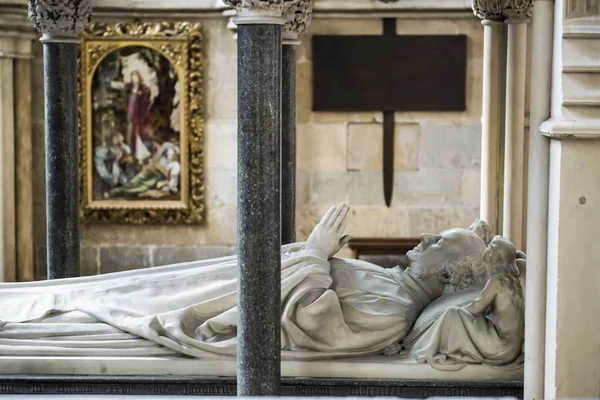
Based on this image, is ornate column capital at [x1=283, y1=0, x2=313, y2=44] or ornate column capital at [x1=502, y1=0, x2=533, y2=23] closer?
ornate column capital at [x1=283, y1=0, x2=313, y2=44]

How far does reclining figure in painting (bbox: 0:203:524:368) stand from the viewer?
20.6 feet

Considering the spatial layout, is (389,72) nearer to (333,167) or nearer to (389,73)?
(389,73)

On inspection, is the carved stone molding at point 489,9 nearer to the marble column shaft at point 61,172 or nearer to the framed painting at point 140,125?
the marble column shaft at point 61,172

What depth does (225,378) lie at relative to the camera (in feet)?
20.4

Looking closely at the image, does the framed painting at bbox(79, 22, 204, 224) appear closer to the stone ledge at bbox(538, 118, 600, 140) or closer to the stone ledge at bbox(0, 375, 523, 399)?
the stone ledge at bbox(0, 375, 523, 399)

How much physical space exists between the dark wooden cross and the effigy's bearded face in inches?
173

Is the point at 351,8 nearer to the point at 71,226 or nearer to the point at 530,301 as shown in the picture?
the point at 71,226

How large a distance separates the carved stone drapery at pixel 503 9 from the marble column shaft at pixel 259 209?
247 cm

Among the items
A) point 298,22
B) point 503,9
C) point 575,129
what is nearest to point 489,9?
point 503,9

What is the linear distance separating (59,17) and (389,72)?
13.4 ft

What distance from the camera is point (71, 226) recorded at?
25.8 feet

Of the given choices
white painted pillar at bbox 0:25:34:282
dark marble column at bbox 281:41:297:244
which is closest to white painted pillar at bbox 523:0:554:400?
dark marble column at bbox 281:41:297:244

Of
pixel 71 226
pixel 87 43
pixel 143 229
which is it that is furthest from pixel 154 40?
pixel 71 226

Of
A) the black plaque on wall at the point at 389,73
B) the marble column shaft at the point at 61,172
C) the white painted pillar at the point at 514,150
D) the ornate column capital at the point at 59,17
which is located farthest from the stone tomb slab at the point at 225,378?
the black plaque on wall at the point at 389,73
